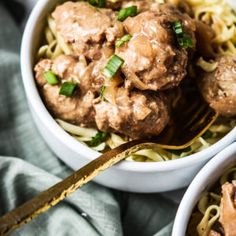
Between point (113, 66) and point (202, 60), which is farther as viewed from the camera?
point (202, 60)

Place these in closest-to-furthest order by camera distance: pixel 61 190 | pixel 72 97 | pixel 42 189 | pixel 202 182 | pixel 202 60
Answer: pixel 61 190, pixel 202 182, pixel 72 97, pixel 202 60, pixel 42 189

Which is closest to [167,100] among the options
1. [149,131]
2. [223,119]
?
[149,131]

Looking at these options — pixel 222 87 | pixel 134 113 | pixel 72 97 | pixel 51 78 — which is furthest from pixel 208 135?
pixel 51 78

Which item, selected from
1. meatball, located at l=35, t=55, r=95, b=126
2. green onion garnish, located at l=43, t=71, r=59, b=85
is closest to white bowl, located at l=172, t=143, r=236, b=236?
meatball, located at l=35, t=55, r=95, b=126

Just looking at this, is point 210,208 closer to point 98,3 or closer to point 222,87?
point 222,87

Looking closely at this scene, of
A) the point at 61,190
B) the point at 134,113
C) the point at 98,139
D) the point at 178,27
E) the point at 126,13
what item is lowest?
the point at 98,139

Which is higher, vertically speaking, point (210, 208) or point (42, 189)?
point (210, 208)

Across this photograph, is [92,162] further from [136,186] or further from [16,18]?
[16,18]

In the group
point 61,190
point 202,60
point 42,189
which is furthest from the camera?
point 42,189
